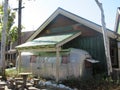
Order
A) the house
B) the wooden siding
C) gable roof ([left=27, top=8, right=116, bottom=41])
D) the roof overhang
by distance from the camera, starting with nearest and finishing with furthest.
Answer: the roof overhang
the house
gable roof ([left=27, top=8, right=116, bottom=41])
the wooden siding

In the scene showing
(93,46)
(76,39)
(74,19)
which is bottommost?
(93,46)

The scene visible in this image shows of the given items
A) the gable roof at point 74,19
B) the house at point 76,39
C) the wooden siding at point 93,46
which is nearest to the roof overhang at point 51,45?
the house at point 76,39

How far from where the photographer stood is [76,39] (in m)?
21.8

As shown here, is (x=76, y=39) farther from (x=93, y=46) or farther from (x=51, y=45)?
(x=51, y=45)

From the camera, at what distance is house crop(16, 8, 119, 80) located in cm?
1986

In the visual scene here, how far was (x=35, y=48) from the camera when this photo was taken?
67.3ft

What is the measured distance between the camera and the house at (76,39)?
65.2 ft

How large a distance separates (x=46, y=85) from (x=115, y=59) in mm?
Answer: 6771

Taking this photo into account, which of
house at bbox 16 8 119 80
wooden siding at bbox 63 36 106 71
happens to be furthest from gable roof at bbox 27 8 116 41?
wooden siding at bbox 63 36 106 71

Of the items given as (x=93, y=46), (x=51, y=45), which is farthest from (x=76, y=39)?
(x=51, y=45)

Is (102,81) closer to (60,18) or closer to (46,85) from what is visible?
(46,85)

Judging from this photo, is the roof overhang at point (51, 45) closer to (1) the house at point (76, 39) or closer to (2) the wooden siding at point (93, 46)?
(1) the house at point (76, 39)

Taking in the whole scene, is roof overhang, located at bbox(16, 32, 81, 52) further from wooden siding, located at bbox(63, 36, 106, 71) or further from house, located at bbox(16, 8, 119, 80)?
wooden siding, located at bbox(63, 36, 106, 71)

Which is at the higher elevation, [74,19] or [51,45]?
[74,19]
